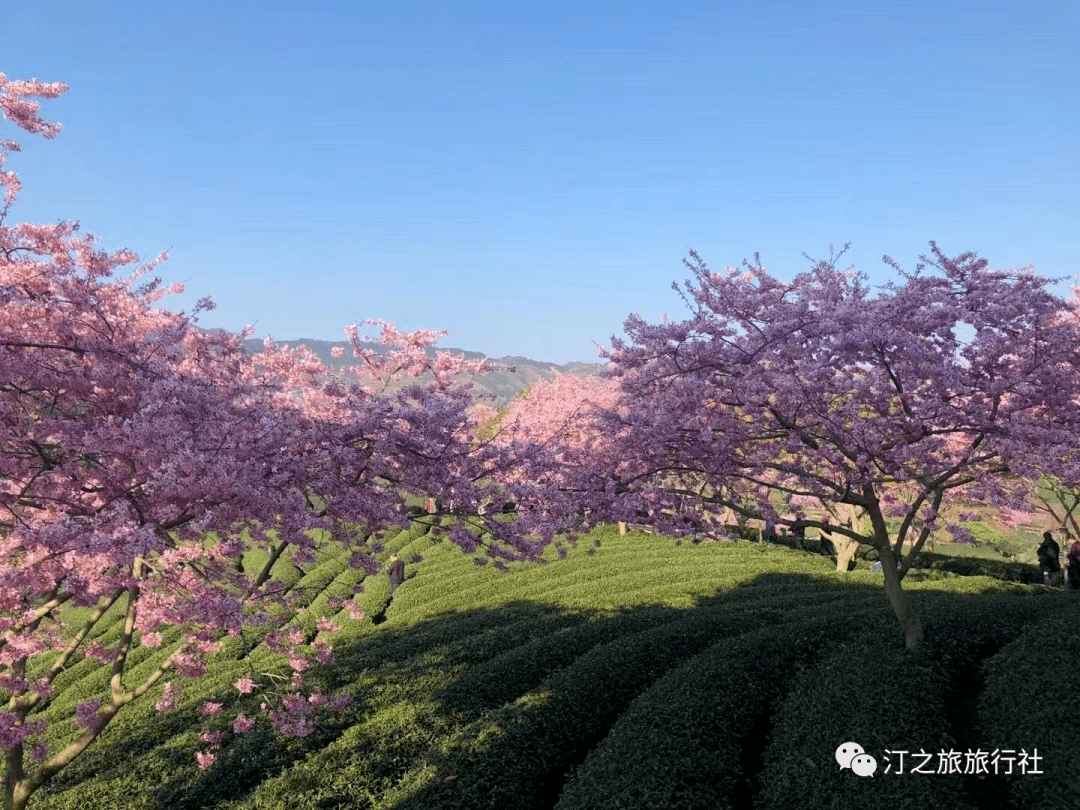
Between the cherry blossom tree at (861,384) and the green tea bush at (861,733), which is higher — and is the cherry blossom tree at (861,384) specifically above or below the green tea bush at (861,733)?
above

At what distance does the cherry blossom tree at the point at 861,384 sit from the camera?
32.7 feet

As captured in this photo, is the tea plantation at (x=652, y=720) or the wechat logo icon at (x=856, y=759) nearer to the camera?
the wechat logo icon at (x=856, y=759)

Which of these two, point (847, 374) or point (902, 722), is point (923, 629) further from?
point (847, 374)

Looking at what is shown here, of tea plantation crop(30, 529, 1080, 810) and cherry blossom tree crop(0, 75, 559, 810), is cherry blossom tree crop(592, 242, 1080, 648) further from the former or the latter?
cherry blossom tree crop(0, 75, 559, 810)

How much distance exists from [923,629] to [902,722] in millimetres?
4450

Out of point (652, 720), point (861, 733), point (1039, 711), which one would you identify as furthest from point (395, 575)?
point (1039, 711)

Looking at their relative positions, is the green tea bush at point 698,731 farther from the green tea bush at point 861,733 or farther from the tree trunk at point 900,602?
the tree trunk at point 900,602

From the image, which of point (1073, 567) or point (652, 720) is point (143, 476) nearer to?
point (652, 720)

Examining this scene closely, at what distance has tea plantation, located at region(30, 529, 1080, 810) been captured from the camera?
8.18 m

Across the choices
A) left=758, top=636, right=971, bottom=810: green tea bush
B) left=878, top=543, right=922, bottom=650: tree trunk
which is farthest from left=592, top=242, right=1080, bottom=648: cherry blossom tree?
left=758, top=636, right=971, bottom=810: green tea bush

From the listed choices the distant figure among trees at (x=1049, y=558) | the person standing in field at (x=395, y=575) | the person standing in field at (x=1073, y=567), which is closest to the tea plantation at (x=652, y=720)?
the person standing in field at (x=1073, y=567)

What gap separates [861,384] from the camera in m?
10.4

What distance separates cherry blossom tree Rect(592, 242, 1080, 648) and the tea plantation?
80.4 inches

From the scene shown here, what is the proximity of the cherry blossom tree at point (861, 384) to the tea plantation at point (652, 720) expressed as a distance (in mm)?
2043
